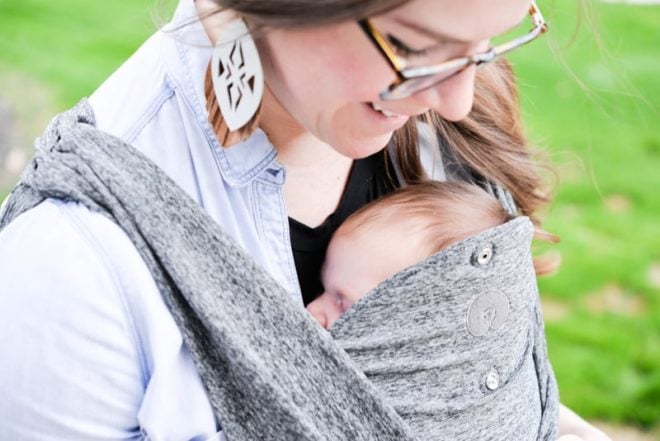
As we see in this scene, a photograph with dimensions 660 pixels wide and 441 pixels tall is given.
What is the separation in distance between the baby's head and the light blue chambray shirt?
0.91 feet

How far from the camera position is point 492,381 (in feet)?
5.41

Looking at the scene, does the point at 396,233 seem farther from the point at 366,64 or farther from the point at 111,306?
the point at 111,306

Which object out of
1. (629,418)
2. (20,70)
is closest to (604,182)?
(629,418)

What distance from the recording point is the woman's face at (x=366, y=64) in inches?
49.4

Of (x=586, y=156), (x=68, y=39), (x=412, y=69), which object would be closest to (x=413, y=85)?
(x=412, y=69)

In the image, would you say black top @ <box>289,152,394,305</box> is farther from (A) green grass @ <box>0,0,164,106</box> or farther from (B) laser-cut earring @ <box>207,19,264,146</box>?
(A) green grass @ <box>0,0,164,106</box>

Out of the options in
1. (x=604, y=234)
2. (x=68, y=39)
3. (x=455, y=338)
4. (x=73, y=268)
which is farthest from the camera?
(x=68, y=39)

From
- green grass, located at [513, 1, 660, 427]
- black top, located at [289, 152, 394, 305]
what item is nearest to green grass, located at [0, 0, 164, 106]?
green grass, located at [513, 1, 660, 427]

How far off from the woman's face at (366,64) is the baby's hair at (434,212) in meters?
0.27

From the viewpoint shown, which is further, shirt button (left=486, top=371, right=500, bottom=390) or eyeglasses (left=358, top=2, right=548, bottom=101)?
shirt button (left=486, top=371, right=500, bottom=390)

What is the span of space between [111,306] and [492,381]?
683 mm

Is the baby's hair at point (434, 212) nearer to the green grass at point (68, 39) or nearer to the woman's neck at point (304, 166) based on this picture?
the woman's neck at point (304, 166)

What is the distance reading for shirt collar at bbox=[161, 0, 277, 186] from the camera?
1.42 meters

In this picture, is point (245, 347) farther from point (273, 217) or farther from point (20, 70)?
point (20, 70)
